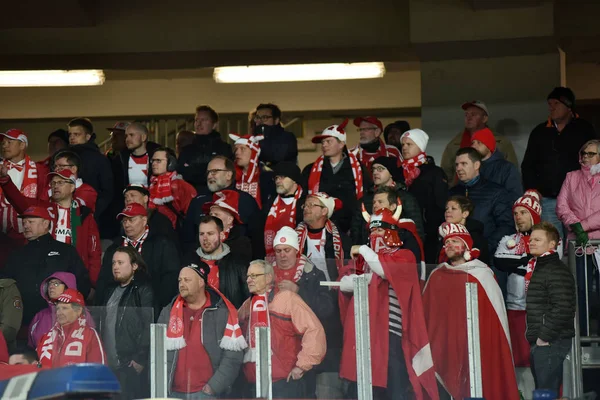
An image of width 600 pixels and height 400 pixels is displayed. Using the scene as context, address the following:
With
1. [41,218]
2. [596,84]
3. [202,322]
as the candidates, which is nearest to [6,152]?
[41,218]

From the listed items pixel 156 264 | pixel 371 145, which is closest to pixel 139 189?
pixel 156 264

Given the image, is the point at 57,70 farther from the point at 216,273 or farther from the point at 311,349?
the point at 311,349

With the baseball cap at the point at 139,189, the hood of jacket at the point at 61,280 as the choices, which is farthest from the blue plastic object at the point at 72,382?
the baseball cap at the point at 139,189

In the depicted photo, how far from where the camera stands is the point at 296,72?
17.2m

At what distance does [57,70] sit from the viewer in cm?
1678

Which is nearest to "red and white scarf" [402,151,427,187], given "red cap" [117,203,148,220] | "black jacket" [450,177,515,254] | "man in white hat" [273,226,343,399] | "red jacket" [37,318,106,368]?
"black jacket" [450,177,515,254]

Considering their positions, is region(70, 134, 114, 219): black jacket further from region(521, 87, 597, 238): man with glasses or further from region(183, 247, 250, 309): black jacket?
region(521, 87, 597, 238): man with glasses

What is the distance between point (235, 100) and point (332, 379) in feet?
35.7

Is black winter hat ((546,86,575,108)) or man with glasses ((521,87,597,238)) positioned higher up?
black winter hat ((546,86,575,108))

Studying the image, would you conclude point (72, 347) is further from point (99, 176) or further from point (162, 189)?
point (99, 176)

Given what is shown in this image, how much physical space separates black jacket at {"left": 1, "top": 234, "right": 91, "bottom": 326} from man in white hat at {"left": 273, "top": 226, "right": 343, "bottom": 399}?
2.35 metres

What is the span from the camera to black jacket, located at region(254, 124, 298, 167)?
42.3 ft

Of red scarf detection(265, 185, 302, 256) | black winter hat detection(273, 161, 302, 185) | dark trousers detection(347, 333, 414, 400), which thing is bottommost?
dark trousers detection(347, 333, 414, 400)

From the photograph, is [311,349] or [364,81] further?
[364,81]
